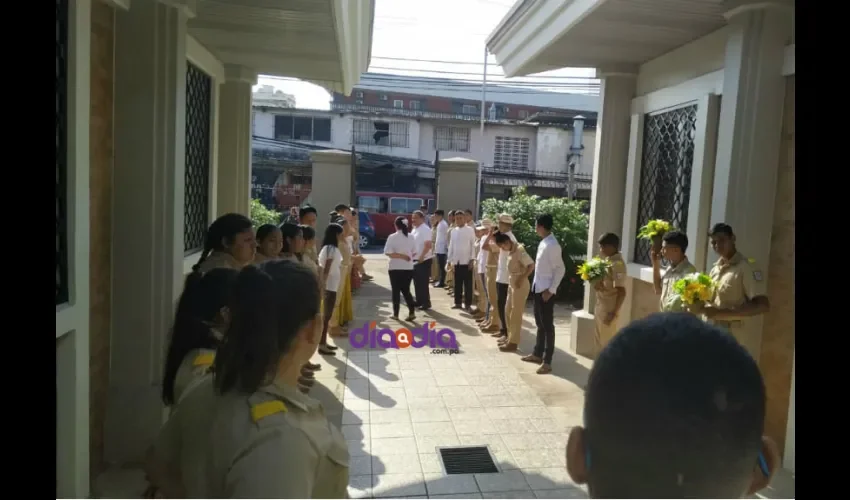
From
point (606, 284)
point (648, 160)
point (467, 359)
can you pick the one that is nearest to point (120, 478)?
point (467, 359)

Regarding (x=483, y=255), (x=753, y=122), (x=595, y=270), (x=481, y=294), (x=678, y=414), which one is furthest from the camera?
(x=481, y=294)

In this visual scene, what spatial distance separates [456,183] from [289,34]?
9.03 metres

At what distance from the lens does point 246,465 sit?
127 cm

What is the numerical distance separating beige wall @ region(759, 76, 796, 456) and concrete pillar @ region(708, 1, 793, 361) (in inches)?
2.0

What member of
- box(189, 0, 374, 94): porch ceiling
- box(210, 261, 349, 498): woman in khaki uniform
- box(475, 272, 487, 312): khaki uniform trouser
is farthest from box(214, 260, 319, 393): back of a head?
box(475, 272, 487, 312): khaki uniform trouser

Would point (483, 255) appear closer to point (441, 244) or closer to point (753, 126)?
point (441, 244)

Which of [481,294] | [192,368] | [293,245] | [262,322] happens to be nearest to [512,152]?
[481,294]

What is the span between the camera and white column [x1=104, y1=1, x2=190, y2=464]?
3.52m

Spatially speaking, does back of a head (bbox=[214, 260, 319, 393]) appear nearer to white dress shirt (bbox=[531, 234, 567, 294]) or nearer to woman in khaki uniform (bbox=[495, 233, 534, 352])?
white dress shirt (bbox=[531, 234, 567, 294])

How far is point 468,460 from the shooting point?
12.8ft

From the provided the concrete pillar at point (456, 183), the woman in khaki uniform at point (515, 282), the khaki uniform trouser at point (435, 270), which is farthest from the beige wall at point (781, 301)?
the concrete pillar at point (456, 183)

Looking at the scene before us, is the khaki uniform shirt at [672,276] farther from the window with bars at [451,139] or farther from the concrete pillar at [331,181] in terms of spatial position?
the window with bars at [451,139]

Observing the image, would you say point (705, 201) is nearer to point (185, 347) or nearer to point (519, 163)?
point (185, 347)

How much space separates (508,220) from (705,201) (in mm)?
2550
